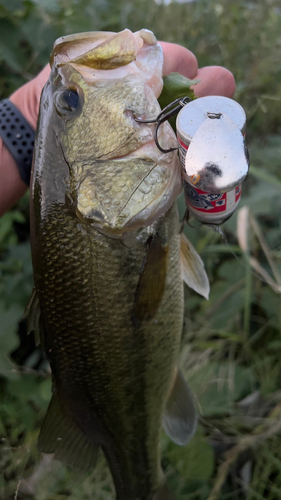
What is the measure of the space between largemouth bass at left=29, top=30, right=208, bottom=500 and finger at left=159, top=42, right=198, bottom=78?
11.5 inches

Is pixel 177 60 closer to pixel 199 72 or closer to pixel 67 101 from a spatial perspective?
pixel 199 72

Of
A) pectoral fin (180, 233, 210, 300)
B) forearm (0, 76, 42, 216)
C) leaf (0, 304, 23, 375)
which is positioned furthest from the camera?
leaf (0, 304, 23, 375)

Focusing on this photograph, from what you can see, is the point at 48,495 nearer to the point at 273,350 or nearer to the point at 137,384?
the point at 137,384

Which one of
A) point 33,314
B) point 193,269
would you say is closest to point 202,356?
point 193,269

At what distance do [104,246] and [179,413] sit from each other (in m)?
0.83

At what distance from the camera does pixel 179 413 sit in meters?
1.45

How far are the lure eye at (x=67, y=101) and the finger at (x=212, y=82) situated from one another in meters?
0.58

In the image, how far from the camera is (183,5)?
3123 mm

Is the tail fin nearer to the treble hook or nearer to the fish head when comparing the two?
the fish head

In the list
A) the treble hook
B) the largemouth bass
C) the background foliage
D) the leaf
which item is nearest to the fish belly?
the largemouth bass

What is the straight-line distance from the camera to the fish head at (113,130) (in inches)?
39.0

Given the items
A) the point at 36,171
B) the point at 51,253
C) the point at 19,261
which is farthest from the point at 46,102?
the point at 19,261

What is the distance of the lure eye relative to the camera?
102 cm

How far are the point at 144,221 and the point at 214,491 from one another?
1.50 metres
